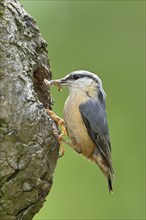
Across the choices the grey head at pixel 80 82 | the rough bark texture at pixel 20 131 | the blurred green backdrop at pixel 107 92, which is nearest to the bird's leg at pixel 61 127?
the rough bark texture at pixel 20 131

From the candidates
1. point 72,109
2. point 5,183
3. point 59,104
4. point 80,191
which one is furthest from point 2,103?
point 80,191

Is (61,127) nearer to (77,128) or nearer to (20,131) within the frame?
(77,128)

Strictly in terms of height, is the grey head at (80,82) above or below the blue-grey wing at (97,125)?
above

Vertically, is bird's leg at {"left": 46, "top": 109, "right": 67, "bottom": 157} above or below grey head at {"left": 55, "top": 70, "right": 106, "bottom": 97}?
below

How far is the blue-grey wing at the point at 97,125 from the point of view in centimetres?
439

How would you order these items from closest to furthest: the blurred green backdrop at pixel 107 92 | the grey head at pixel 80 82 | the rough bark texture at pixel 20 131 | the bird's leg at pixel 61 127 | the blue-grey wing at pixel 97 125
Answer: the rough bark texture at pixel 20 131, the bird's leg at pixel 61 127, the blue-grey wing at pixel 97 125, the grey head at pixel 80 82, the blurred green backdrop at pixel 107 92

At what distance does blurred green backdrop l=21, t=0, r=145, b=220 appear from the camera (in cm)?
565

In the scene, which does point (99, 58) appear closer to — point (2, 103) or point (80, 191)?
point (80, 191)

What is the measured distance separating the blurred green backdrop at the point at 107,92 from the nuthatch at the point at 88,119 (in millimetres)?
975

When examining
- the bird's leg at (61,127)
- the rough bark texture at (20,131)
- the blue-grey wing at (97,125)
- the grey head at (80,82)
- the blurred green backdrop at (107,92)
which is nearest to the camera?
the rough bark texture at (20,131)

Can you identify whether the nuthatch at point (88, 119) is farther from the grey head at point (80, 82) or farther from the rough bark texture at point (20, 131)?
the rough bark texture at point (20, 131)

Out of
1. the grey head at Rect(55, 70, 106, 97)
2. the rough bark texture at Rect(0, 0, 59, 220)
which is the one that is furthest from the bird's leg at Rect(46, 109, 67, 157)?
the grey head at Rect(55, 70, 106, 97)

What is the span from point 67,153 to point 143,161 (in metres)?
0.65

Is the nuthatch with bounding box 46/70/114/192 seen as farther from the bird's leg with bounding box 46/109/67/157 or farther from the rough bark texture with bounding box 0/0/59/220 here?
the rough bark texture with bounding box 0/0/59/220
